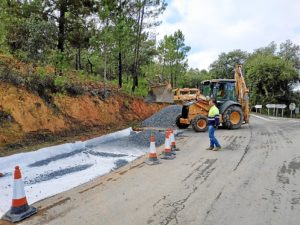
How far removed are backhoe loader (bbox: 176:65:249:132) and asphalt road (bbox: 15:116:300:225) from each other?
6.56 metres

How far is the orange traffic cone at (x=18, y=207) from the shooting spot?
5.40 meters

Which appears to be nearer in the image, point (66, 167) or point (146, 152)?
point (66, 167)

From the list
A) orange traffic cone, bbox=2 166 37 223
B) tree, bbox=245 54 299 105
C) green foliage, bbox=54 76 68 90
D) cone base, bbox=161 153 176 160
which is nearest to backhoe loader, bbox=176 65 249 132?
cone base, bbox=161 153 176 160

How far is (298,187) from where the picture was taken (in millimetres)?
6934

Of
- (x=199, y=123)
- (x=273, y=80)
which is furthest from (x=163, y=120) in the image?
(x=273, y=80)

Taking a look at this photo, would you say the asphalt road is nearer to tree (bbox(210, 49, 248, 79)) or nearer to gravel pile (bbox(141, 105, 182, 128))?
gravel pile (bbox(141, 105, 182, 128))

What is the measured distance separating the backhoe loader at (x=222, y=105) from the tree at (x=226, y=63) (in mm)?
59437

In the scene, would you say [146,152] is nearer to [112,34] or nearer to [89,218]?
[89,218]

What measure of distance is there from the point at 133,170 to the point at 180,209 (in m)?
3.16

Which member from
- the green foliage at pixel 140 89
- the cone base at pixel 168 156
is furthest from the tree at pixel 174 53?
the cone base at pixel 168 156

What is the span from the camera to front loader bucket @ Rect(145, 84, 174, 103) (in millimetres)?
20609

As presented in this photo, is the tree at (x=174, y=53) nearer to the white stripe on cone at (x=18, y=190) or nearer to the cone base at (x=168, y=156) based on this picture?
the cone base at (x=168, y=156)

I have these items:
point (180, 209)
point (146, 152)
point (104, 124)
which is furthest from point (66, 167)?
point (104, 124)

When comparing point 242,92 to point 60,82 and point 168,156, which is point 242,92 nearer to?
point 168,156
